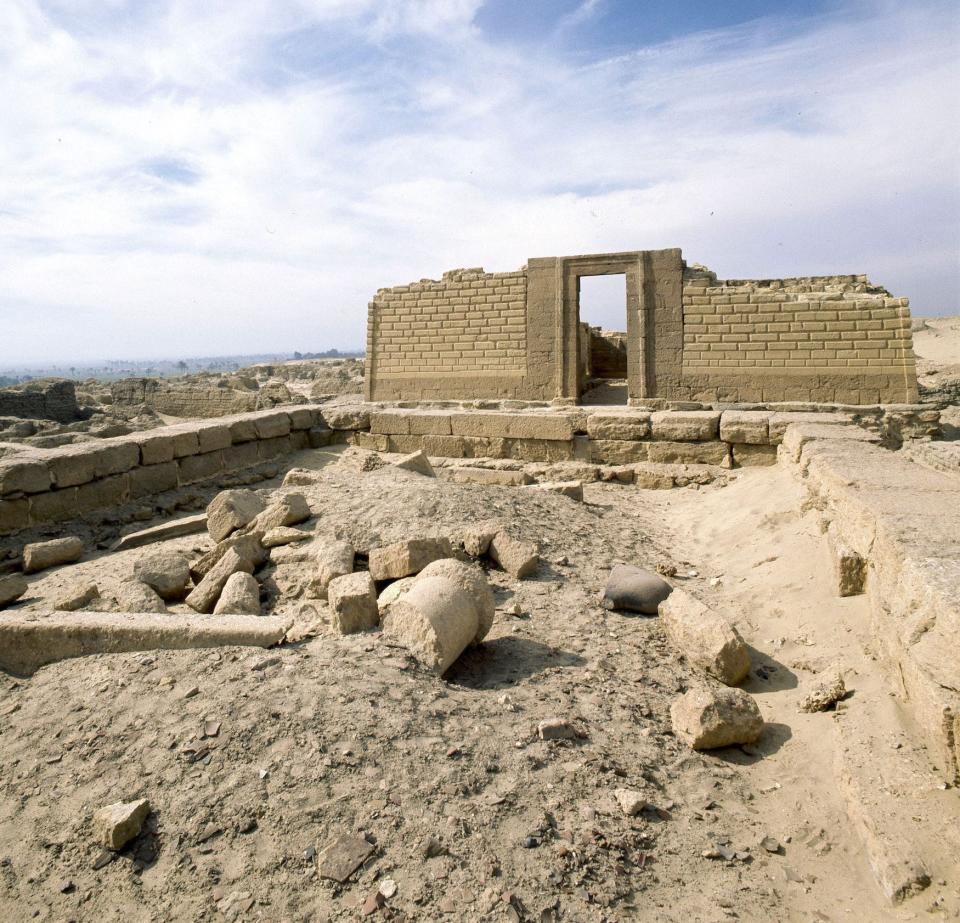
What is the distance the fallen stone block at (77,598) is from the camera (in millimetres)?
4289

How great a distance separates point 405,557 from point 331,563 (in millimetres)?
549

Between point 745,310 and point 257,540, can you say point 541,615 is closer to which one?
point 257,540

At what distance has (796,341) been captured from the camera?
11.3 m

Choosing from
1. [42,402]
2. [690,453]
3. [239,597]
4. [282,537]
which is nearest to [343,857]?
[239,597]

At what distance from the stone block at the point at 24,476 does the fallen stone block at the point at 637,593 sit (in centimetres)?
535

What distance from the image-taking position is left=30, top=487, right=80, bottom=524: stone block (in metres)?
6.37

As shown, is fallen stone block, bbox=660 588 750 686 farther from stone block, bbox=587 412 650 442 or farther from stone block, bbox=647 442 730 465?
stone block, bbox=587 412 650 442

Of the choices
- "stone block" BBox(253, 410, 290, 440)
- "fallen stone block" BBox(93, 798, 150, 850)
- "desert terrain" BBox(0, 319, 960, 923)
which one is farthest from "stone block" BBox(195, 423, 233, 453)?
"fallen stone block" BBox(93, 798, 150, 850)

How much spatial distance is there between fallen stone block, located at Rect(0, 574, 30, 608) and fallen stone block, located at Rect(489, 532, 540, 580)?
331 cm

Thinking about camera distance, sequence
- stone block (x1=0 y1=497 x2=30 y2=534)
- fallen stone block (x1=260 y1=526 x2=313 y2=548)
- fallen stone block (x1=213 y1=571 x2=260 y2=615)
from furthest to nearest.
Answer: stone block (x1=0 y1=497 x2=30 y2=534) → fallen stone block (x1=260 y1=526 x2=313 y2=548) → fallen stone block (x1=213 y1=571 x2=260 y2=615)

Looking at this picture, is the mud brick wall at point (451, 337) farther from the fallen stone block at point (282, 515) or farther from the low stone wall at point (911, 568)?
the low stone wall at point (911, 568)

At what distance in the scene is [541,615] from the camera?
13.9ft

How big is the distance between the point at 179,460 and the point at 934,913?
7713 mm

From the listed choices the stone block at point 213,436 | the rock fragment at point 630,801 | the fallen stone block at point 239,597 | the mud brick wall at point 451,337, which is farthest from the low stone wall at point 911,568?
the mud brick wall at point 451,337
